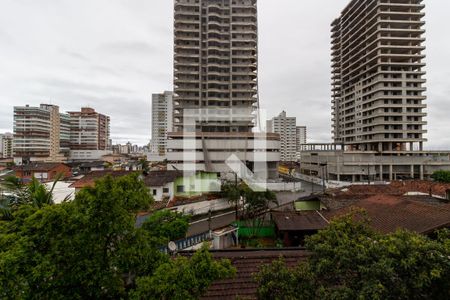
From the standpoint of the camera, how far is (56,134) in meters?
82.8

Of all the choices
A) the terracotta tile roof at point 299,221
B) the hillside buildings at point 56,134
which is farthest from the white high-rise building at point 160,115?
the terracotta tile roof at point 299,221

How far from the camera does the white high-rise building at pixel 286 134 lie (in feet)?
417

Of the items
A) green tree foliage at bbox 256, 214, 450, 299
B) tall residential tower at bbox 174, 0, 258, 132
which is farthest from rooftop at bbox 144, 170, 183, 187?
tall residential tower at bbox 174, 0, 258, 132

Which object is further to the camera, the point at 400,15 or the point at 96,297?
the point at 400,15

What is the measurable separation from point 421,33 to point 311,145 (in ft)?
111

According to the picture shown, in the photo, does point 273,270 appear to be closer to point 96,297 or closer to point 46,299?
point 96,297

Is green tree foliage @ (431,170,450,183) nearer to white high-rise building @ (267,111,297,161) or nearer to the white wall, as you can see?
the white wall

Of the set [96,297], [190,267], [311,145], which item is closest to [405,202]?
[190,267]

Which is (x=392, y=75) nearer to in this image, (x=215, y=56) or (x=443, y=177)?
(x=443, y=177)

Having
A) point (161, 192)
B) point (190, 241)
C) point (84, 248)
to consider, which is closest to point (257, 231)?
point (190, 241)

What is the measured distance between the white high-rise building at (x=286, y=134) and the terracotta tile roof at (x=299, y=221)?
112 metres

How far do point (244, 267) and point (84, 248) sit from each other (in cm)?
511

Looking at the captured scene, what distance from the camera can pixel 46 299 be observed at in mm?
4152

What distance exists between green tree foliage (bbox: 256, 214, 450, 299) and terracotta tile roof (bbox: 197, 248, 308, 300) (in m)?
1.68
